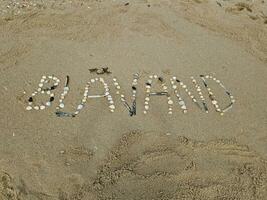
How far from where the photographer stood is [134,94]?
6.27m

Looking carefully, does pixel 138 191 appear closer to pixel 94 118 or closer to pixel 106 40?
pixel 94 118

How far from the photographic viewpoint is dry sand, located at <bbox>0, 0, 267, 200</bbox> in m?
5.02

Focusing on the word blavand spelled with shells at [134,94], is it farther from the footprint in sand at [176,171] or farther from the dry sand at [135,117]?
the footprint in sand at [176,171]

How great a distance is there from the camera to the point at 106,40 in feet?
24.1

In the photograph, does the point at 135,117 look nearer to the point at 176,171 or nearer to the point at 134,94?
the point at 134,94

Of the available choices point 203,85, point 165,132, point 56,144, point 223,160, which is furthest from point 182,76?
point 56,144

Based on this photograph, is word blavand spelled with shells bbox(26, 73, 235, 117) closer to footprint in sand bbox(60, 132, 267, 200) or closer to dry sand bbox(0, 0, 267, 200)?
dry sand bbox(0, 0, 267, 200)

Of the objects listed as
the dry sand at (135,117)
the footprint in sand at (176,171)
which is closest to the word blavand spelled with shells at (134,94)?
the dry sand at (135,117)

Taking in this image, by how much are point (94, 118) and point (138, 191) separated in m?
1.29

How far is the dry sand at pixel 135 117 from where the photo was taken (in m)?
5.02

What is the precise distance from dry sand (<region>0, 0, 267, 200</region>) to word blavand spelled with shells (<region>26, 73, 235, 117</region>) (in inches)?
3.4

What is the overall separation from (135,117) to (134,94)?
1.55 feet

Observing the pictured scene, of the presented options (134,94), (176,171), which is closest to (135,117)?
(134,94)

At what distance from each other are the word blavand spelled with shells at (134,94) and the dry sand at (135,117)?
88 millimetres
